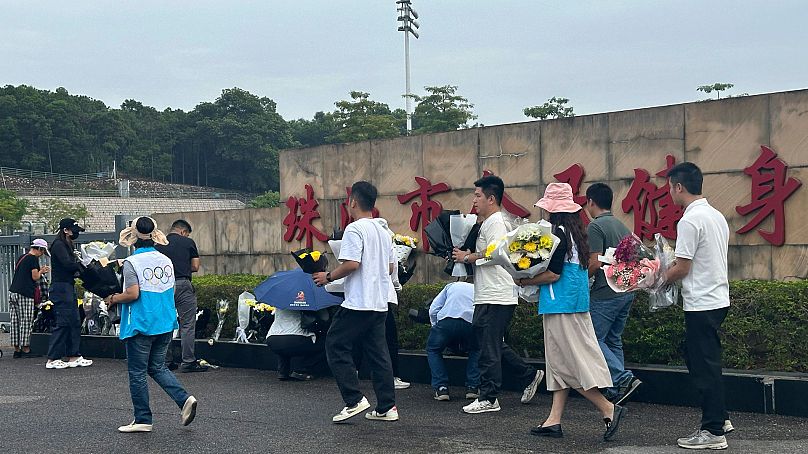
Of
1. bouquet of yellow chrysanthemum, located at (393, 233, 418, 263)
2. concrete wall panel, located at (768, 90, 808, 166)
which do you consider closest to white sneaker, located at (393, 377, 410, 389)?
bouquet of yellow chrysanthemum, located at (393, 233, 418, 263)

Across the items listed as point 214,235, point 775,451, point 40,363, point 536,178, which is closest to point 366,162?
point 536,178

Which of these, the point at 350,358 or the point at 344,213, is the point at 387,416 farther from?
the point at 344,213

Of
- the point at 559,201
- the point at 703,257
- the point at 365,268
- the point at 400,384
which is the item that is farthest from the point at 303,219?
the point at 703,257

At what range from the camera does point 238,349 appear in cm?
1089

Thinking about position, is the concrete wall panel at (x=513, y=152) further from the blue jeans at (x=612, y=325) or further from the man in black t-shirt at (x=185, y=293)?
the blue jeans at (x=612, y=325)

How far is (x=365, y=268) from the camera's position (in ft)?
23.4

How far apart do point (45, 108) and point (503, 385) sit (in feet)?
260

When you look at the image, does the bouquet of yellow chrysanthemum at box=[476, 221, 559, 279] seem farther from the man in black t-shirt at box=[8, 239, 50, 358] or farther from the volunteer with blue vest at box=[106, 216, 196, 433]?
the man in black t-shirt at box=[8, 239, 50, 358]

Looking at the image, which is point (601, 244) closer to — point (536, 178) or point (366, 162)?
point (536, 178)

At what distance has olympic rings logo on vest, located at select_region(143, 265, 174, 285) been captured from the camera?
279 inches

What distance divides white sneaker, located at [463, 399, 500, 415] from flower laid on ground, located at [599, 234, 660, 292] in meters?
1.53

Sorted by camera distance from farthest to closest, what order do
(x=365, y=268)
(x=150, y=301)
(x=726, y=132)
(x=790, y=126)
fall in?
(x=726, y=132) → (x=790, y=126) → (x=365, y=268) → (x=150, y=301)

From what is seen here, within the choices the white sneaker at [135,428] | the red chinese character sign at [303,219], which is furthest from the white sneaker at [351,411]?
the red chinese character sign at [303,219]

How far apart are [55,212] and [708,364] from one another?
198 feet
